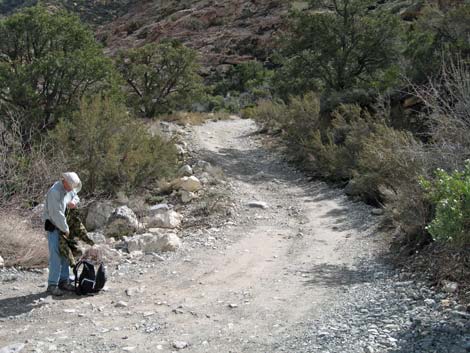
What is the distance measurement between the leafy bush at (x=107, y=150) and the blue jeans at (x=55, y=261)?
429cm

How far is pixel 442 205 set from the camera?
4281mm

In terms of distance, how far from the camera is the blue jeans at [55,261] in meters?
5.72

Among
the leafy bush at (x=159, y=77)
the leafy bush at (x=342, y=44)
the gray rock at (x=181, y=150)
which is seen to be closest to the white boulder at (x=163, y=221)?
the gray rock at (x=181, y=150)

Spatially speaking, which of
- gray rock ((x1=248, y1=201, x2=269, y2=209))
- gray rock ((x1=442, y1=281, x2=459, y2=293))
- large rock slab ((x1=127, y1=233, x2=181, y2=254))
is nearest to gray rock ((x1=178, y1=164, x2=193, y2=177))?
gray rock ((x1=248, y1=201, x2=269, y2=209))

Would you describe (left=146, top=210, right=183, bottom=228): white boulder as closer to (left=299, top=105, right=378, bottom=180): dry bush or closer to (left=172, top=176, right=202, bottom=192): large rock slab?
(left=172, top=176, right=202, bottom=192): large rock slab

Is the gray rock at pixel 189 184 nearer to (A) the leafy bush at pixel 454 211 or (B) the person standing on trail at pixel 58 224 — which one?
(B) the person standing on trail at pixel 58 224

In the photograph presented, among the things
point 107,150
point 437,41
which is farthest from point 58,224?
point 437,41

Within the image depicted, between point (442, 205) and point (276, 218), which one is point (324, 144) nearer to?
point (276, 218)

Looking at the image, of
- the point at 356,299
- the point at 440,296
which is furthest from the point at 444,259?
the point at 356,299

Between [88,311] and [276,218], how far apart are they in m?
4.93

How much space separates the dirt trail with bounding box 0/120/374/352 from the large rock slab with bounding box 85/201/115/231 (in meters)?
2.07

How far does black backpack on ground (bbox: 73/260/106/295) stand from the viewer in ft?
18.7

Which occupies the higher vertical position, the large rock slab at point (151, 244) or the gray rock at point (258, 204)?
the large rock slab at point (151, 244)

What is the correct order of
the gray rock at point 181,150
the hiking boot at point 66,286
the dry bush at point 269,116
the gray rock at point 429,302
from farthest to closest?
the dry bush at point 269,116
the gray rock at point 181,150
the hiking boot at point 66,286
the gray rock at point 429,302
